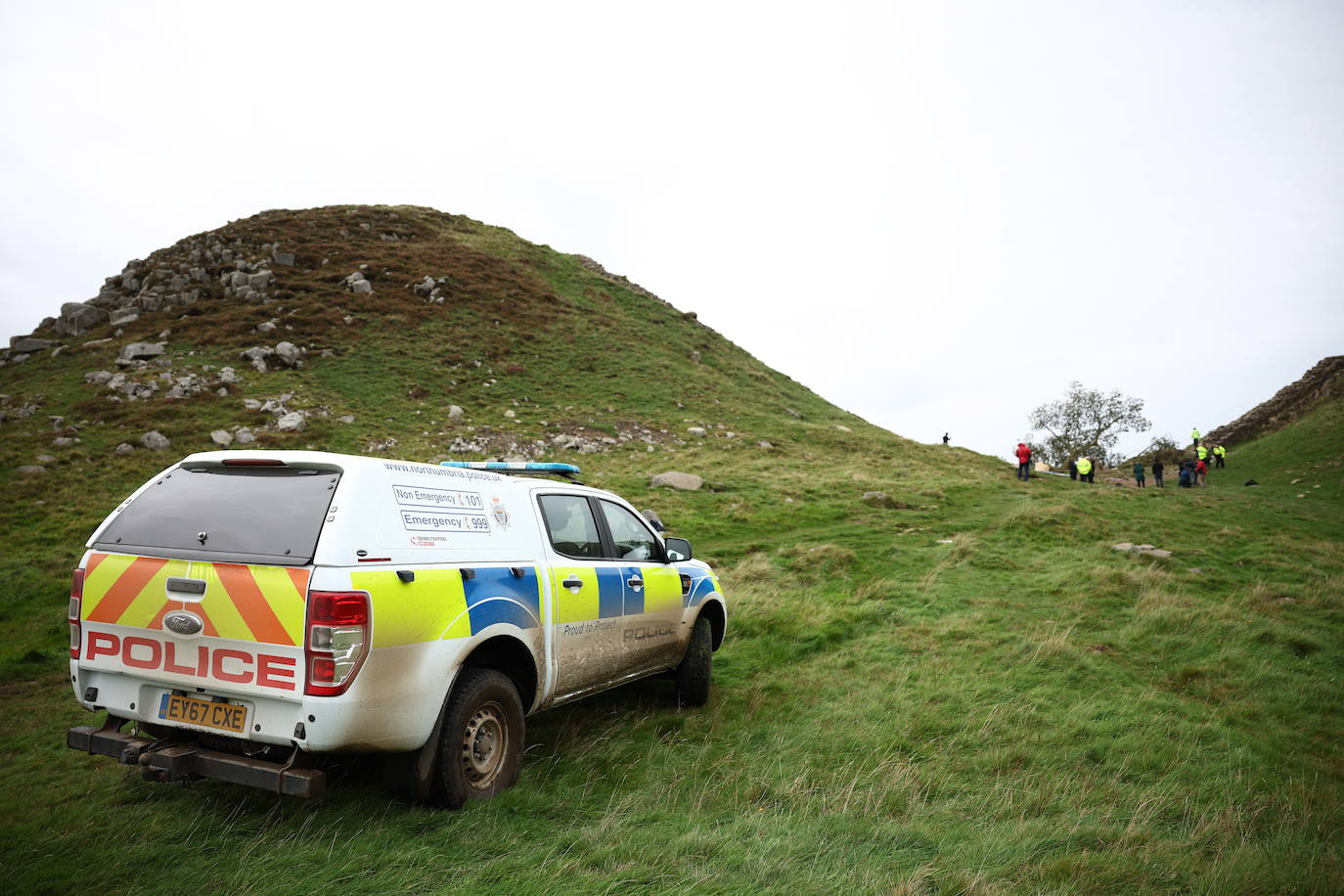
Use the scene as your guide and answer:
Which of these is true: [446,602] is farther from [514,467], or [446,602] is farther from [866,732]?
[866,732]

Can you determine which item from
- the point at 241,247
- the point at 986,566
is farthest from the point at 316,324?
the point at 986,566

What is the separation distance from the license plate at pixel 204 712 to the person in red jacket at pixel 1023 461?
93.6ft

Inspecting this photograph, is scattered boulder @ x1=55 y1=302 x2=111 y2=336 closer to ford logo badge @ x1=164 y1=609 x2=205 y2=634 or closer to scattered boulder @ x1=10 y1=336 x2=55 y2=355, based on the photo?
scattered boulder @ x1=10 y1=336 x2=55 y2=355

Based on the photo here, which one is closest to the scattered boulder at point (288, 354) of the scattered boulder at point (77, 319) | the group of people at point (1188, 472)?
the scattered boulder at point (77, 319)

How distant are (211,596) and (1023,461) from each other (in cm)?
3002

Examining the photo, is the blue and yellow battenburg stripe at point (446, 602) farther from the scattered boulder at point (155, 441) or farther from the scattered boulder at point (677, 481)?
the scattered boulder at point (155, 441)

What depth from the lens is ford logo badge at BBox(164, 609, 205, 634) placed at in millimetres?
3855

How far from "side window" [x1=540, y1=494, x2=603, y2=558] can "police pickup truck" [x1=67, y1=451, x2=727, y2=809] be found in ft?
1.45

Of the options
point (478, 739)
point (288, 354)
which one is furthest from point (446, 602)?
point (288, 354)

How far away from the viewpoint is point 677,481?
21641 mm

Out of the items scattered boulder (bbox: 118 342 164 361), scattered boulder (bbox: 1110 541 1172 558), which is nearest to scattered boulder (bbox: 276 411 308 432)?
scattered boulder (bbox: 118 342 164 361)

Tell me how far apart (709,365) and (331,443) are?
26.5 meters

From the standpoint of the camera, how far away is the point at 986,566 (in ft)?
42.6

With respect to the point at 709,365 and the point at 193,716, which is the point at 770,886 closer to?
the point at 193,716
